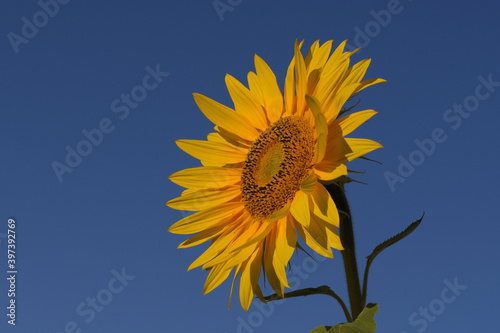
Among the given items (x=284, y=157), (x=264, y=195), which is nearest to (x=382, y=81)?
(x=284, y=157)

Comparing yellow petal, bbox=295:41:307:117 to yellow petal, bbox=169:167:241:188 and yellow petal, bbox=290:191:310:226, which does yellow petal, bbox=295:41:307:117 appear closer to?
yellow petal, bbox=290:191:310:226

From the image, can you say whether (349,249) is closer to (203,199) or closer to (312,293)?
(312,293)

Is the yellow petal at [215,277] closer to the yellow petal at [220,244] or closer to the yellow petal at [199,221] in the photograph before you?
the yellow petal at [220,244]

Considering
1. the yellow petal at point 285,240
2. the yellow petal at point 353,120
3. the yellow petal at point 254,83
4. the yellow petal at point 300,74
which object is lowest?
the yellow petal at point 285,240

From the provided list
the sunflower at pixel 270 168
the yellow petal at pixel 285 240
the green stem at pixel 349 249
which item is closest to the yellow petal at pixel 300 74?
the sunflower at pixel 270 168

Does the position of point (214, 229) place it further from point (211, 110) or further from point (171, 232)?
point (211, 110)
